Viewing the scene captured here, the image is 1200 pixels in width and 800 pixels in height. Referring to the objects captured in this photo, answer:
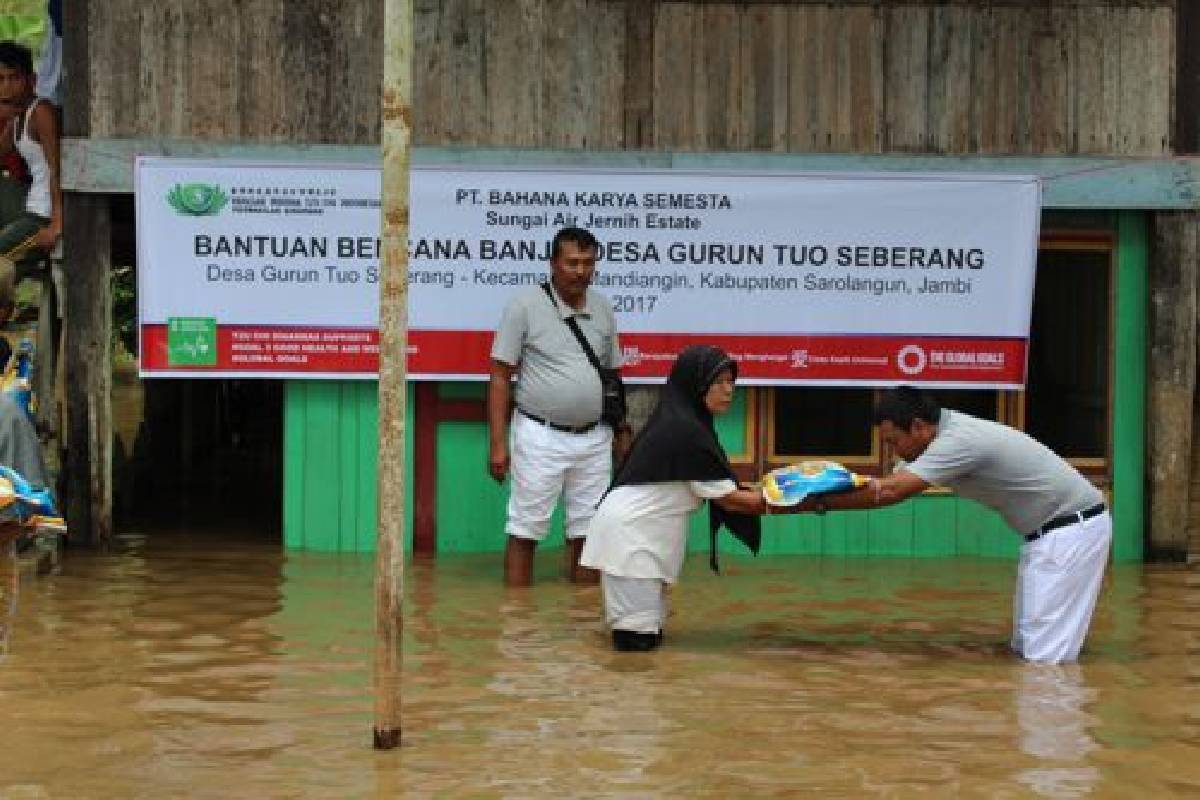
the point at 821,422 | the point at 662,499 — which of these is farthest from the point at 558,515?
the point at 662,499

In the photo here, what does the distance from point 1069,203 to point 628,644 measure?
4241 millimetres

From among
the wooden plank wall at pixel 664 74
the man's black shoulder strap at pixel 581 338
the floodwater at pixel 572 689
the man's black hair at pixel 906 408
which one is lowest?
the floodwater at pixel 572 689

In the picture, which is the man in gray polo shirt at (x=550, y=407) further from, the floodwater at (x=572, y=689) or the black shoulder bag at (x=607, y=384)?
the floodwater at (x=572, y=689)

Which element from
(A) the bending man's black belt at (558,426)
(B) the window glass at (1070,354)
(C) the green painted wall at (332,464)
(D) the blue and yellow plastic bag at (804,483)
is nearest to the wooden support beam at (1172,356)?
→ (B) the window glass at (1070,354)

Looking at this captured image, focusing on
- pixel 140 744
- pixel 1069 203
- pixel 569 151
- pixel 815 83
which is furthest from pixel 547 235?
pixel 140 744

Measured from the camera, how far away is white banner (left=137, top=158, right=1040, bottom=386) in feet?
38.0

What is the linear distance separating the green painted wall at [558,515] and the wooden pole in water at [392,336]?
4.73 m

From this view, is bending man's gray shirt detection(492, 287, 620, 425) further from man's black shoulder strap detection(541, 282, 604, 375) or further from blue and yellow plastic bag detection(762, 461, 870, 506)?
A: blue and yellow plastic bag detection(762, 461, 870, 506)

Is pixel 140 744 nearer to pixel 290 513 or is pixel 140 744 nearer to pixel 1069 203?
pixel 290 513

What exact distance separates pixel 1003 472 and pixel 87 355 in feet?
17.6

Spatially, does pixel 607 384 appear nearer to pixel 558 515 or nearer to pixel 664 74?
pixel 558 515

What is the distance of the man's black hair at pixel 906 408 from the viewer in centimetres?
894

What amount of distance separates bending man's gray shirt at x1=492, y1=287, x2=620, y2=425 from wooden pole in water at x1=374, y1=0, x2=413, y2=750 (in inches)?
146

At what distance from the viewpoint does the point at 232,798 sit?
6.64 meters
